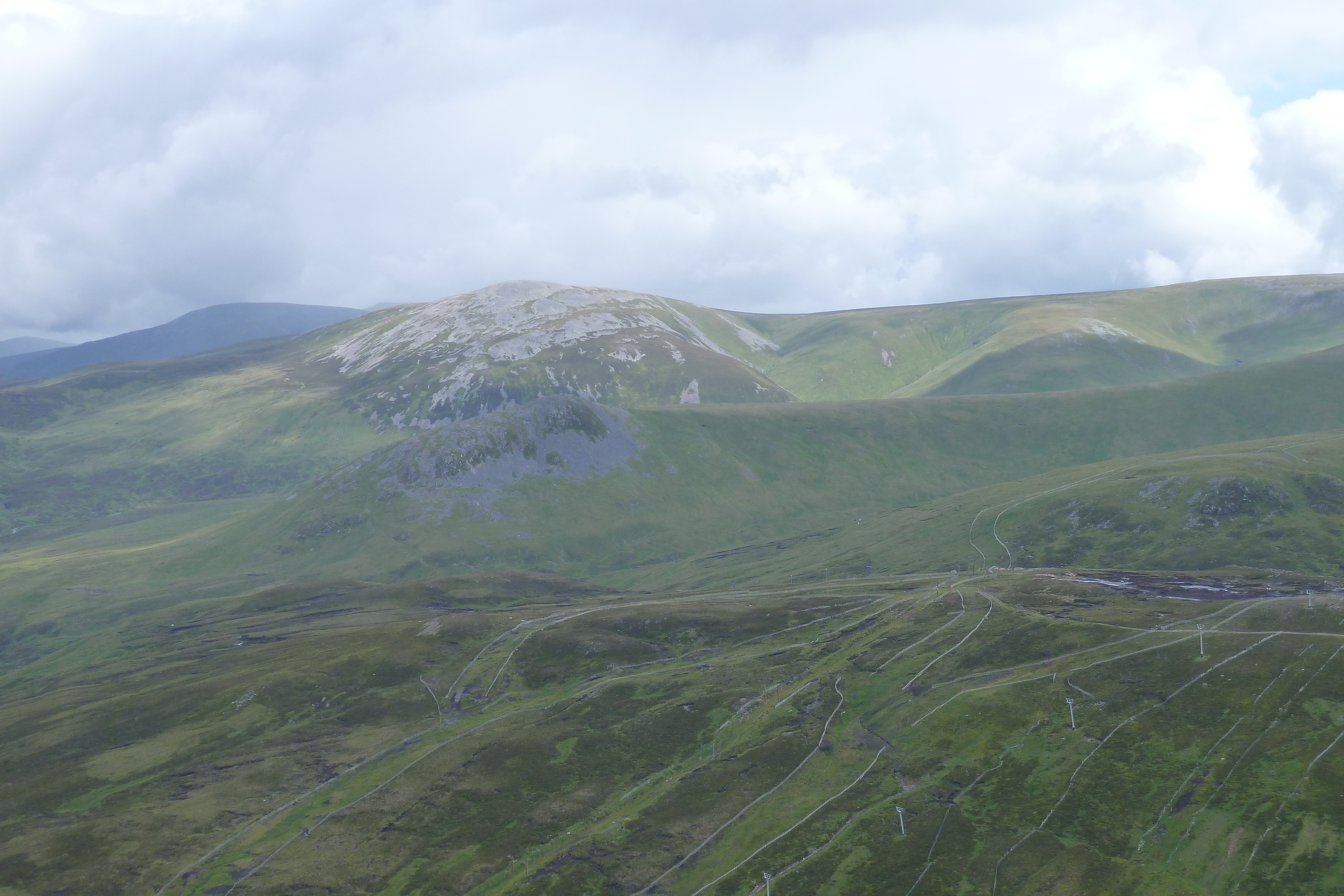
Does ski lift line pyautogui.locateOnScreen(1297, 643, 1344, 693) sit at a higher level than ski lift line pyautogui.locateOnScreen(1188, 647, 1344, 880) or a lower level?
higher

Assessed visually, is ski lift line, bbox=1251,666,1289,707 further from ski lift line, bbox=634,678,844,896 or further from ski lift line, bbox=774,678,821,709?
ski lift line, bbox=774,678,821,709

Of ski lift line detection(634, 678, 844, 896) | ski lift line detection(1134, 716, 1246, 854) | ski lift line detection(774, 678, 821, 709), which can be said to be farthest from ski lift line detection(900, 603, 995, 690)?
ski lift line detection(1134, 716, 1246, 854)

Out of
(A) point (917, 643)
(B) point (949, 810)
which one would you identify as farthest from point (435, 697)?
(B) point (949, 810)

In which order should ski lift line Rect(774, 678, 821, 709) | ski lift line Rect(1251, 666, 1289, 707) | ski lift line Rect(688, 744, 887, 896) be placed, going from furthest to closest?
1. ski lift line Rect(774, 678, 821, 709)
2. ski lift line Rect(1251, 666, 1289, 707)
3. ski lift line Rect(688, 744, 887, 896)

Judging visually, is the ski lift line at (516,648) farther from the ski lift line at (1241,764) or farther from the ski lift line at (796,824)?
the ski lift line at (1241,764)

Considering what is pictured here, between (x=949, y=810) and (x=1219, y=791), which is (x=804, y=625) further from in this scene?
(x=1219, y=791)
